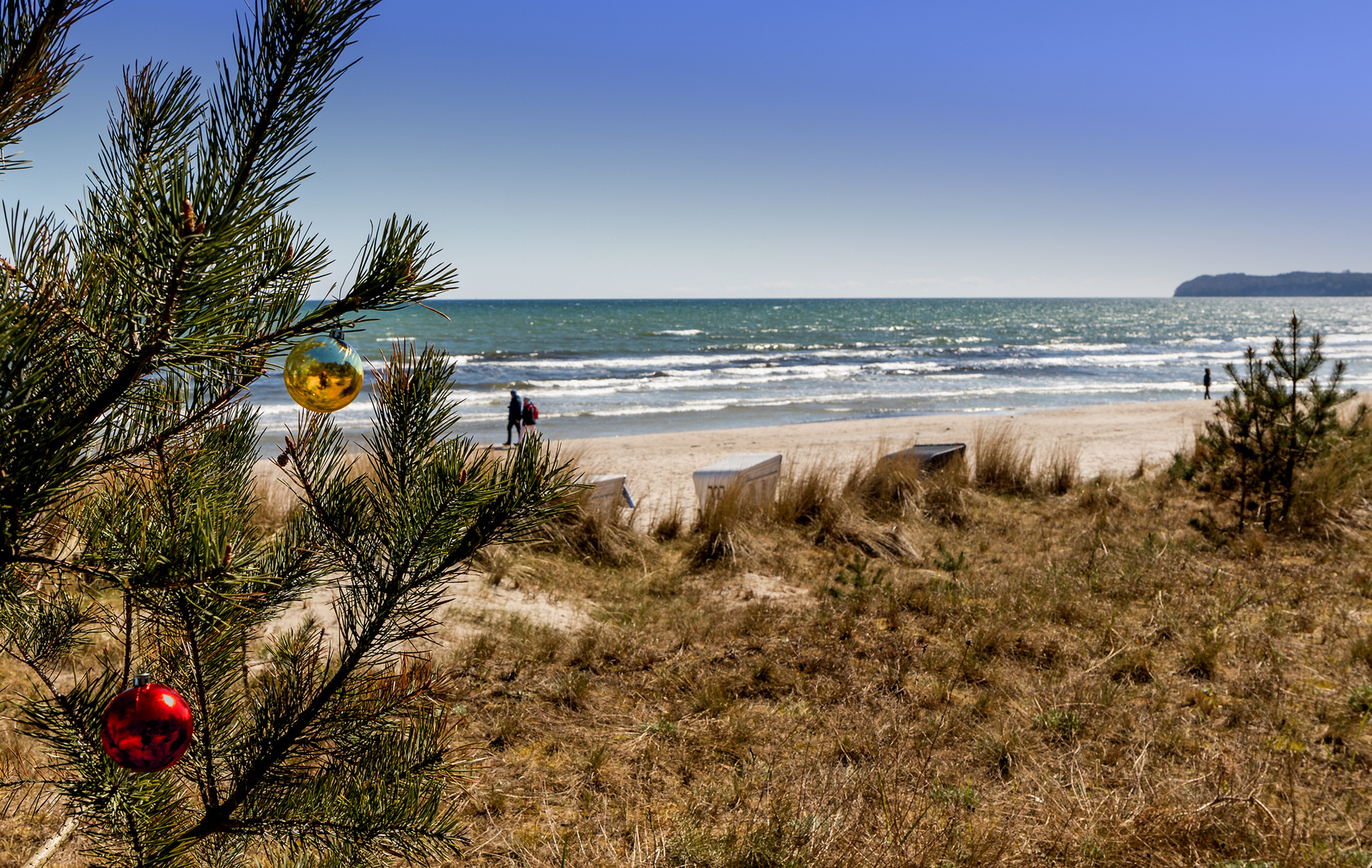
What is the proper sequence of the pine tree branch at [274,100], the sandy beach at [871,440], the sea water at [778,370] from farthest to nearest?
the sea water at [778,370]
the sandy beach at [871,440]
the pine tree branch at [274,100]

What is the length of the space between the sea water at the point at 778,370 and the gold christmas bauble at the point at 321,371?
212 centimetres

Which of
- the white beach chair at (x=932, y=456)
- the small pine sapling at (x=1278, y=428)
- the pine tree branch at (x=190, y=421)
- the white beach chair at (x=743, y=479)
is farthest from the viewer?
the white beach chair at (x=932, y=456)

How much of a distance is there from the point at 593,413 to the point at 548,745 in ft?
60.4

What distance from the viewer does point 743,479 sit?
7.75 meters

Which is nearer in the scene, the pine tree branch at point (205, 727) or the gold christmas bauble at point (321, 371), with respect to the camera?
the gold christmas bauble at point (321, 371)

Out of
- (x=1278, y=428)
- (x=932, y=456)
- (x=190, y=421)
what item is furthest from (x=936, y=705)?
(x=932, y=456)

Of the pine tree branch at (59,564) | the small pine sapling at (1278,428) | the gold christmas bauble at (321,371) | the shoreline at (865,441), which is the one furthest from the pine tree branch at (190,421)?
the small pine sapling at (1278,428)

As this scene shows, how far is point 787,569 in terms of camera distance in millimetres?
6293

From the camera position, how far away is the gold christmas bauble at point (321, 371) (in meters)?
1.28

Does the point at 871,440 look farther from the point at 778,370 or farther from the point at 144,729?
the point at 778,370

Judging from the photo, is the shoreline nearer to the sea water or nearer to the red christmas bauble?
the sea water

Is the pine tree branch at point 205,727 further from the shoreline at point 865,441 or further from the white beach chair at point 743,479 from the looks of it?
the shoreline at point 865,441

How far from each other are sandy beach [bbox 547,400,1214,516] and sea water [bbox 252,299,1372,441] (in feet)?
6.57

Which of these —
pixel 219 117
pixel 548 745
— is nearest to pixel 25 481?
pixel 219 117
